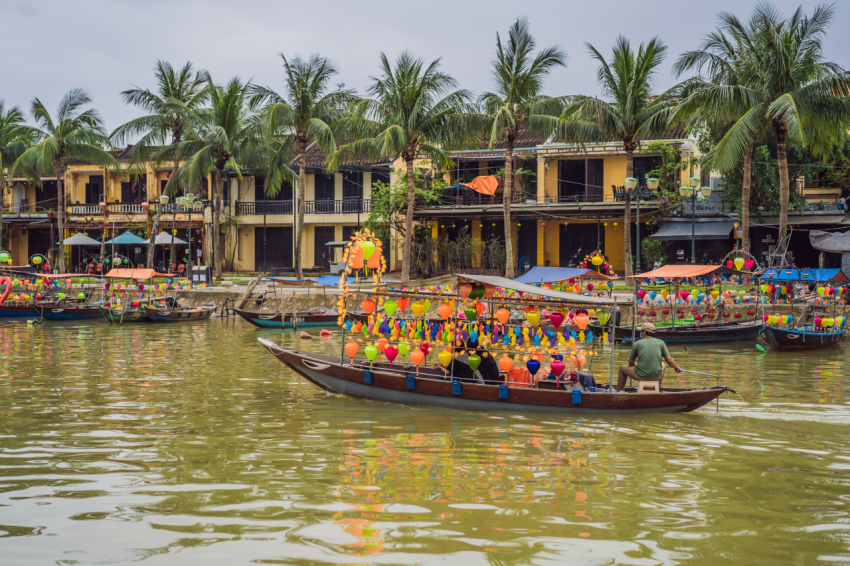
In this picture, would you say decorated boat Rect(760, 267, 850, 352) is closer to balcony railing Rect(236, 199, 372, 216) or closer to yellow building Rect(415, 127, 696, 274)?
yellow building Rect(415, 127, 696, 274)

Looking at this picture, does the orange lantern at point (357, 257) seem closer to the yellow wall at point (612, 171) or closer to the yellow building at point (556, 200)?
the yellow building at point (556, 200)

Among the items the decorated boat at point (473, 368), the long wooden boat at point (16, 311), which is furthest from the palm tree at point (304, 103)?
the decorated boat at point (473, 368)

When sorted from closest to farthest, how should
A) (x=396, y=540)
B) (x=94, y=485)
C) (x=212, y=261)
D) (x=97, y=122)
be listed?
(x=396, y=540) < (x=94, y=485) < (x=97, y=122) < (x=212, y=261)

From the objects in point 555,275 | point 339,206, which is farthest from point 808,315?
point 339,206

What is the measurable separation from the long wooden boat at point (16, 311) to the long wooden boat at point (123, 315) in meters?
3.26

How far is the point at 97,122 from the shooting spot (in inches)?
1391

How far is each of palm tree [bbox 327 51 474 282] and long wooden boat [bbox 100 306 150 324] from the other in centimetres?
979

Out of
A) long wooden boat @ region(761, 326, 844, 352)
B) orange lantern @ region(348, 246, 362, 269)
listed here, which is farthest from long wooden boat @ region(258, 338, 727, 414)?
long wooden boat @ region(761, 326, 844, 352)

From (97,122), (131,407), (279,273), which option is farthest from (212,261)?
(131,407)

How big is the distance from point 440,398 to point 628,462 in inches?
136

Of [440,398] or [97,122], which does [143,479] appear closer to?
[440,398]

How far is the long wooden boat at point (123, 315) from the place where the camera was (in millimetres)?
26734

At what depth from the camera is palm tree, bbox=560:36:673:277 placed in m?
25.8

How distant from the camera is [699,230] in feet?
97.4
